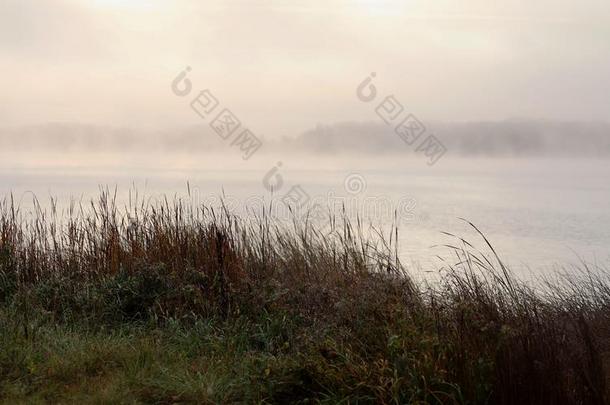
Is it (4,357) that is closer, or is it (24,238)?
(4,357)

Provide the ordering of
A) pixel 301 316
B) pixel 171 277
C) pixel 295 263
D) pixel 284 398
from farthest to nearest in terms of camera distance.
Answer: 1. pixel 295 263
2. pixel 171 277
3. pixel 301 316
4. pixel 284 398

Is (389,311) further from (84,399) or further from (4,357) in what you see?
(4,357)

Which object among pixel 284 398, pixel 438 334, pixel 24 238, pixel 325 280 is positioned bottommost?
pixel 284 398

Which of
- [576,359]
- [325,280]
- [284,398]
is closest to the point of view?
[576,359]

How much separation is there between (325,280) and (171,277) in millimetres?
1626

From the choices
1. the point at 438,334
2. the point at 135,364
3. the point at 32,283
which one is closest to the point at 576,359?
the point at 438,334

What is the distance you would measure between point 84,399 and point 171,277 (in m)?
2.12

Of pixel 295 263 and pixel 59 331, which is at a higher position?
pixel 295 263

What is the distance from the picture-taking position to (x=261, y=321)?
5898 millimetres

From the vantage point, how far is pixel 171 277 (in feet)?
21.5

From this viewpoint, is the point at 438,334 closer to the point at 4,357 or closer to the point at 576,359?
the point at 576,359

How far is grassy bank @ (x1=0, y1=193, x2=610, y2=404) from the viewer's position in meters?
4.12

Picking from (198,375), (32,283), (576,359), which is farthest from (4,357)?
(576,359)

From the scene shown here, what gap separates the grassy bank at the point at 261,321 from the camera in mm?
4121
